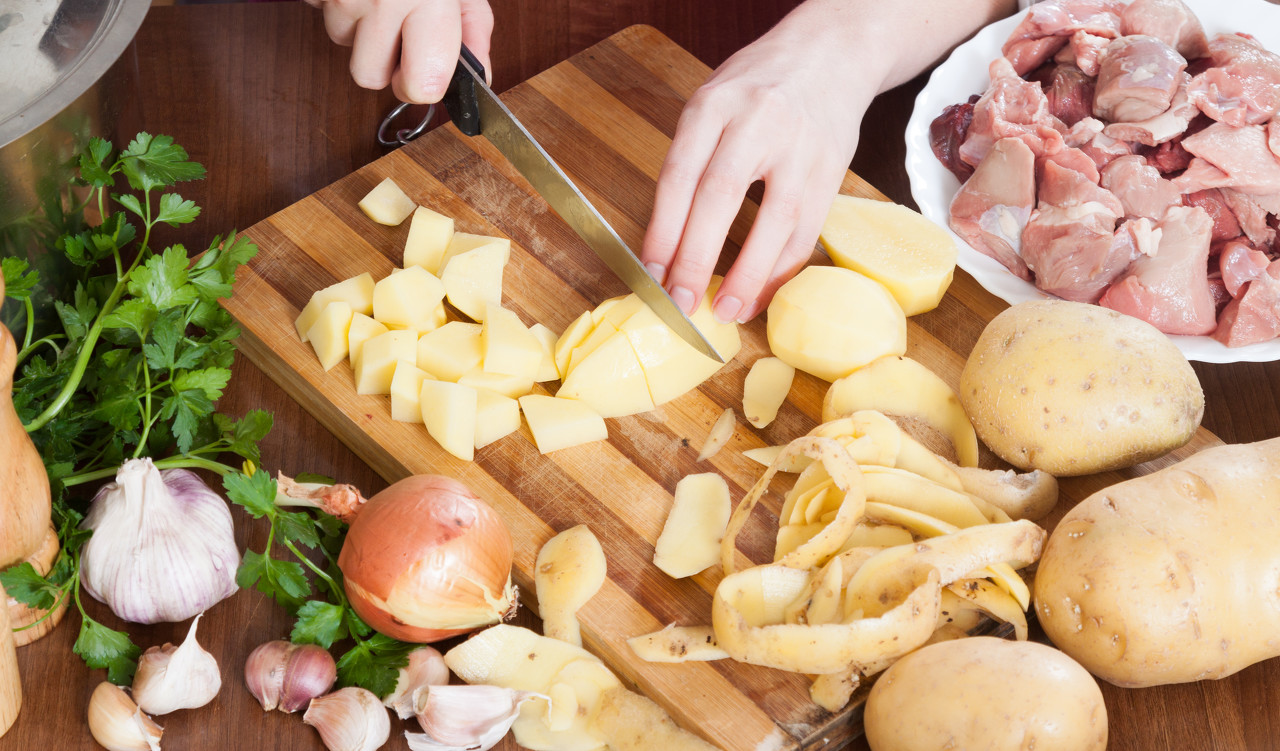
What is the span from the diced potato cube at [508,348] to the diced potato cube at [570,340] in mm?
31

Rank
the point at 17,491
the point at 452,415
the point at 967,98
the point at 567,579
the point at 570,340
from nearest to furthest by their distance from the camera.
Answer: the point at 17,491
the point at 567,579
the point at 452,415
the point at 570,340
the point at 967,98

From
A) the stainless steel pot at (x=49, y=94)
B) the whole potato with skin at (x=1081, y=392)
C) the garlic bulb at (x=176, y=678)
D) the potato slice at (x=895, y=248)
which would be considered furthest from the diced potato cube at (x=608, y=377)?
the stainless steel pot at (x=49, y=94)

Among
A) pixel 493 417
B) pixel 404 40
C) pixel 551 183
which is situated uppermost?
pixel 404 40

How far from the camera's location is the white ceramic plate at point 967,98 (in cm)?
162

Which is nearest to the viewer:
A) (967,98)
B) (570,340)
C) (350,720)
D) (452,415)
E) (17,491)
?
(17,491)

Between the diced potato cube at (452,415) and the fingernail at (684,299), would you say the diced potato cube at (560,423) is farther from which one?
the fingernail at (684,299)

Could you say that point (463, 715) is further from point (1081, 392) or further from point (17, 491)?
point (1081, 392)

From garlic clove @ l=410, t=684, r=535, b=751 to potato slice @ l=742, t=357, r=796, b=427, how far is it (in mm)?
533

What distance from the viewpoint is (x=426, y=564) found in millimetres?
1313

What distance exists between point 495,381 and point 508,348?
5 centimetres

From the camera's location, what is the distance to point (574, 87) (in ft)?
6.64

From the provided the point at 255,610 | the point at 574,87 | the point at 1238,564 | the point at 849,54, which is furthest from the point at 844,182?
the point at 255,610

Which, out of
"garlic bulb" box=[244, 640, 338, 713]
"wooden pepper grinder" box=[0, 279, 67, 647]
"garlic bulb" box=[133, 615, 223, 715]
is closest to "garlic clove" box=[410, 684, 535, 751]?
"garlic bulb" box=[244, 640, 338, 713]

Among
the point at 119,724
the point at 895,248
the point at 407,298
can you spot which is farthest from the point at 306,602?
the point at 895,248
